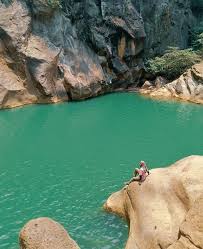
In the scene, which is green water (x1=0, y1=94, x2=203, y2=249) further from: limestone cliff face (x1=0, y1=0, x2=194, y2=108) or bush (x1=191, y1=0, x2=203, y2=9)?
bush (x1=191, y1=0, x2=203, y2=9)

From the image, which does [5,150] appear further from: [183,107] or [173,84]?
[173,84]

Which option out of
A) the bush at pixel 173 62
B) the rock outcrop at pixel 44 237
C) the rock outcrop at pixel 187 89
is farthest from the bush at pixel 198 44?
the rock outcrop at pixel 44 237

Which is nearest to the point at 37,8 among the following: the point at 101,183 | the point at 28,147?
the point at 28,147

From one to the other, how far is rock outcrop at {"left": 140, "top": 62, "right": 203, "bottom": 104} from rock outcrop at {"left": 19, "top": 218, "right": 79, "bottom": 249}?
38668 millimetres

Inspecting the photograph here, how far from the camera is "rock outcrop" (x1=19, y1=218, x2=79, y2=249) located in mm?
10820

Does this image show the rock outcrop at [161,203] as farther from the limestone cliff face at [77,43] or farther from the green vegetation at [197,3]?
the green vegetation at [197,3]

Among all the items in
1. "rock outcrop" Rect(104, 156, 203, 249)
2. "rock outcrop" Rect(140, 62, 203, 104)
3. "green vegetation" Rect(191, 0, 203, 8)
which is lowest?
"rock outcrop" Rect(140, 62, 203, 104)

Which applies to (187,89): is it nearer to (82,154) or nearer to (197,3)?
(197,3)

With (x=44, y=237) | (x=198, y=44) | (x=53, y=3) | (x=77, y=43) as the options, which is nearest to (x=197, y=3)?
(x=198, y=44)

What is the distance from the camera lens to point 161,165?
85.4ft

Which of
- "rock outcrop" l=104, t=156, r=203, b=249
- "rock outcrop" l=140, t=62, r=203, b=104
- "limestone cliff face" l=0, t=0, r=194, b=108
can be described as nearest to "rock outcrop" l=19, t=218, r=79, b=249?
"rock outcrop" l=104, t=156, r=203, b=249

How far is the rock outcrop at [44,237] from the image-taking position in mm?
10820

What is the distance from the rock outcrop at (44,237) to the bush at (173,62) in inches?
1884

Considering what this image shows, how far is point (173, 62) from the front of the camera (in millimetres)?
57594
